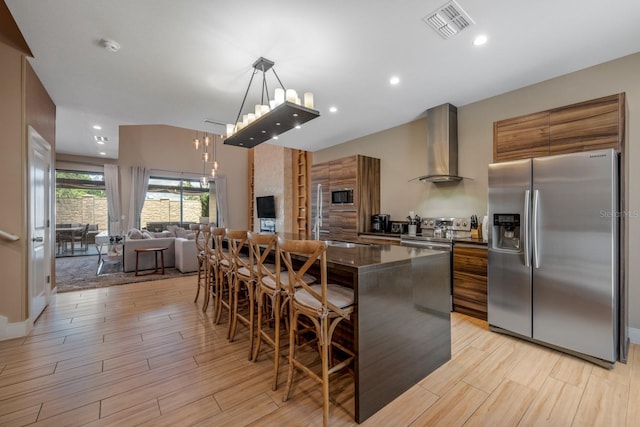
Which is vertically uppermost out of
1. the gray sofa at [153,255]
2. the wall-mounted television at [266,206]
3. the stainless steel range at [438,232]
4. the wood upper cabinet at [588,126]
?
the wood upper cabinet at [588,126]

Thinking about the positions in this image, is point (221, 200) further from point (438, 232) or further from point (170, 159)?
point (438, 232)

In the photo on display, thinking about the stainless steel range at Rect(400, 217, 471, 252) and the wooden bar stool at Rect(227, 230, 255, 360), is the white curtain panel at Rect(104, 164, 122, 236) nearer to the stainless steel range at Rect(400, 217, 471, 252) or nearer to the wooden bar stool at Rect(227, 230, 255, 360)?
the wooden bar stool at Rect(227, 230, 255, 360)

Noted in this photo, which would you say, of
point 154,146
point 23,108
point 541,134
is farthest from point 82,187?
point 541,134

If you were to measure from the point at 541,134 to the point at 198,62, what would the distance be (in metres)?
3.60

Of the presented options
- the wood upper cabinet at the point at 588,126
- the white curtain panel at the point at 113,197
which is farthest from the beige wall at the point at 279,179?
the wood upper cabinet at the point at 588,126

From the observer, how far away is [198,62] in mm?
2826

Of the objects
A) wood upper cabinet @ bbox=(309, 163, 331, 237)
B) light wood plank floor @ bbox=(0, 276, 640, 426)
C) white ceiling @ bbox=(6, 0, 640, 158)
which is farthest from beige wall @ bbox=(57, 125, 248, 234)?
light wood plank floor @ bbox=(0, 276, 640, 426)

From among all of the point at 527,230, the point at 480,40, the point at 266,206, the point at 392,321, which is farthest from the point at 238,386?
the point at 266,206

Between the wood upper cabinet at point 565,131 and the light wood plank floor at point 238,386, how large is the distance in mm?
1919

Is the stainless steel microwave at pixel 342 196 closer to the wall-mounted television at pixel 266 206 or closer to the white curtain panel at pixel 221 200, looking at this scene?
the wall-mounted television at pixel 266 206

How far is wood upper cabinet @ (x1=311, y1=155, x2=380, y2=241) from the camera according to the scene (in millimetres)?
4945

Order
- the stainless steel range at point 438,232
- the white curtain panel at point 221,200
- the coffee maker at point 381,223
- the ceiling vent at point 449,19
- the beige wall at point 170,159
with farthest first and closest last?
the white curtain panel at point 221,200
the beige wall at point 170,159
the coffee maker at point 381,223
the stainless steel range at point 438,232
the ceiling vent at point 449,19

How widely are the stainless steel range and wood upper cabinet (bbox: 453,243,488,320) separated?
27 cm

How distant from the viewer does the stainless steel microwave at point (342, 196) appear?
5059 mm
